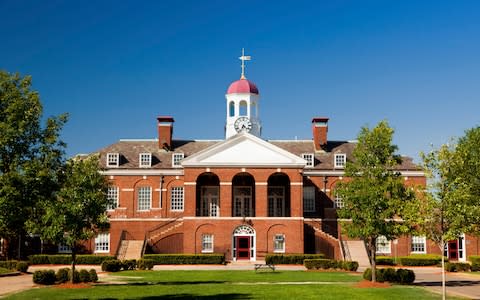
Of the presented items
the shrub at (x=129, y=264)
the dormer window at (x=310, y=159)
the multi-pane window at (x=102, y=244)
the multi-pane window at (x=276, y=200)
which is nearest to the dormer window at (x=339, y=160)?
the dormer window at (x=310, y=159)

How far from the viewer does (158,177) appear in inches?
2339

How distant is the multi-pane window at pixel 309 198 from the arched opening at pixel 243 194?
17.0 feet

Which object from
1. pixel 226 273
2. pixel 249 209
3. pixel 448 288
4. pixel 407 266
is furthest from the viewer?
pixel 249 209

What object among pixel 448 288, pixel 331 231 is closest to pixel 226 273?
pixel 448 288

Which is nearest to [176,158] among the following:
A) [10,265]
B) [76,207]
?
[10,265]

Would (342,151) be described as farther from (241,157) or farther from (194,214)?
(194,214)

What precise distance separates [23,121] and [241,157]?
31.6 m

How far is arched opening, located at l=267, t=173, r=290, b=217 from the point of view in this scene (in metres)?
58.8

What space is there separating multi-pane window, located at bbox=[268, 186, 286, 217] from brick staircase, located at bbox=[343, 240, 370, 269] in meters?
7.82

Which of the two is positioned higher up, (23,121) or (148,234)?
(23,121)

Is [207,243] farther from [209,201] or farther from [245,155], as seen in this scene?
[245,155]

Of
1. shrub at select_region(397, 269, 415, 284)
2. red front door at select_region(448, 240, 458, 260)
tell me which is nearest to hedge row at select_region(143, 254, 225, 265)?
shrub at select_region(397, 269, 415, 284)

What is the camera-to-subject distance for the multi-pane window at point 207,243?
53.2 m

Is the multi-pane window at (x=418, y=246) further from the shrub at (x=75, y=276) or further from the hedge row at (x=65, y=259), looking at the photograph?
the shrub at (x=75, y=276)
